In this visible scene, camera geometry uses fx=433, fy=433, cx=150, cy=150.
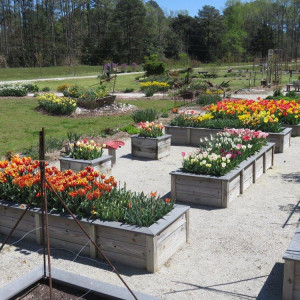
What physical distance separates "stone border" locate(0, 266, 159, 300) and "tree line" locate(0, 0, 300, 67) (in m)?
50.1

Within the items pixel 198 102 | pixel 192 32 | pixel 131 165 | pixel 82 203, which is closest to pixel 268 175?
pixel 131 165

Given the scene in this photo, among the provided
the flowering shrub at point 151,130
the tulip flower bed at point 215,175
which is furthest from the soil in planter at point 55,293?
the flowering shrub at point 151,130

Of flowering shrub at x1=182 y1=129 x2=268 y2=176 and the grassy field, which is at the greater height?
flowering shrub at x1=182 y1=129 x2=268 y2=176

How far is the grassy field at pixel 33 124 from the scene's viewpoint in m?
11.2

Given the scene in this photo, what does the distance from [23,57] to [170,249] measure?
54.5m

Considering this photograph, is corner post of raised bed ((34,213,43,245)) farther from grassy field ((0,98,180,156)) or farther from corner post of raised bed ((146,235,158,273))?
grassy field ((0,98,180,156))

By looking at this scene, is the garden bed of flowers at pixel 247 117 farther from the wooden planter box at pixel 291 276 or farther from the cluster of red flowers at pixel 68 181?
the wooden planter box at pixel 291 276

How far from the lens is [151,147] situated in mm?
9469

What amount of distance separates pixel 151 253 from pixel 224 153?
9.98 ft

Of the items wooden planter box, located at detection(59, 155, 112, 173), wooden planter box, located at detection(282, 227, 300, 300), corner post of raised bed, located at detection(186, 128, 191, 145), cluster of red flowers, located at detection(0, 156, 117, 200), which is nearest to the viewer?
wooden planter box, located at detection(282, 227, 300, 300)

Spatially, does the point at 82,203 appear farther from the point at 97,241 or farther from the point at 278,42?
the point at 278,42

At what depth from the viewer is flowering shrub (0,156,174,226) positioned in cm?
470

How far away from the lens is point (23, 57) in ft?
181

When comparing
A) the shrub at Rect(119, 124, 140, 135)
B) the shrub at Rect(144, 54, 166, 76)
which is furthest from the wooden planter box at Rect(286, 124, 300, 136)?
the shrub at Rect(144, 54, 166, 76)
